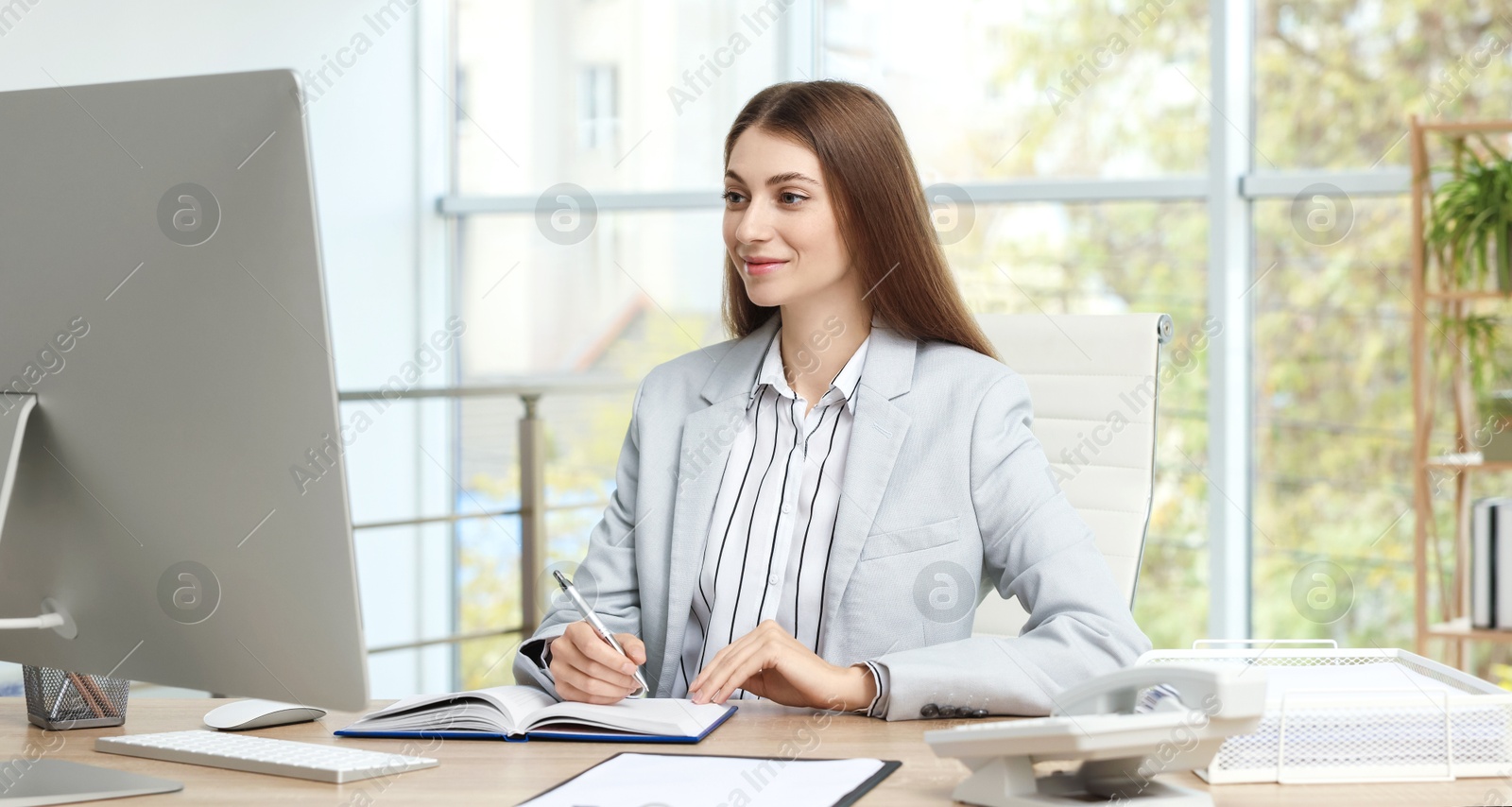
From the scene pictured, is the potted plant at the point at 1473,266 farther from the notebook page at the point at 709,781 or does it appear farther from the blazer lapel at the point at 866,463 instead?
the notebook page at the point at 709,781

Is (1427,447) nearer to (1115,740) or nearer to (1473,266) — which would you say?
(1473,266)

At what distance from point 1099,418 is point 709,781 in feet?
3.12

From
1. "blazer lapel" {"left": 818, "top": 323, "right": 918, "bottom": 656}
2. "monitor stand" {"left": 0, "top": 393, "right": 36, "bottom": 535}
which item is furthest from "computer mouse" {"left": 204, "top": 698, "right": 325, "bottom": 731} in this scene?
"blazer lapel" {"left": 818, "top": 323, "right": 918, "bottom": 656}

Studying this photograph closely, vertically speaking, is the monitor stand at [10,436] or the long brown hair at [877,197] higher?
the long brown hair at [877,197]

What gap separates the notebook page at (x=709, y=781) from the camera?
87 centimetres

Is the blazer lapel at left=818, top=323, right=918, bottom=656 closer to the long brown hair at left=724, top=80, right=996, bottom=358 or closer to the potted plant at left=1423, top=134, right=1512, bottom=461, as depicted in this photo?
the long brown hair at left=724, top=80, right=996, bottom=358

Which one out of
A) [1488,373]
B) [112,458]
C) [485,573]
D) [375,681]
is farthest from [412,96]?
[112,458]

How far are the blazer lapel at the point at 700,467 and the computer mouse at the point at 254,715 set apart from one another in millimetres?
418

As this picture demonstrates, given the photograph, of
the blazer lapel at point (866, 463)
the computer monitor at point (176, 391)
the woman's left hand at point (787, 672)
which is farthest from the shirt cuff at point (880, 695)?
the computer monitor at point (176, 391)

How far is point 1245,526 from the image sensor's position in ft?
11.3

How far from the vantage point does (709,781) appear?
918 mm

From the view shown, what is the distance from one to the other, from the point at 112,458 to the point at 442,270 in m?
4.14

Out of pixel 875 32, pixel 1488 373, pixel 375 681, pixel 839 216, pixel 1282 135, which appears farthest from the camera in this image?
pixel 375 681

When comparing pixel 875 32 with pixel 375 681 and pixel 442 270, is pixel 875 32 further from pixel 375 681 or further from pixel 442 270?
pixel 375 681
